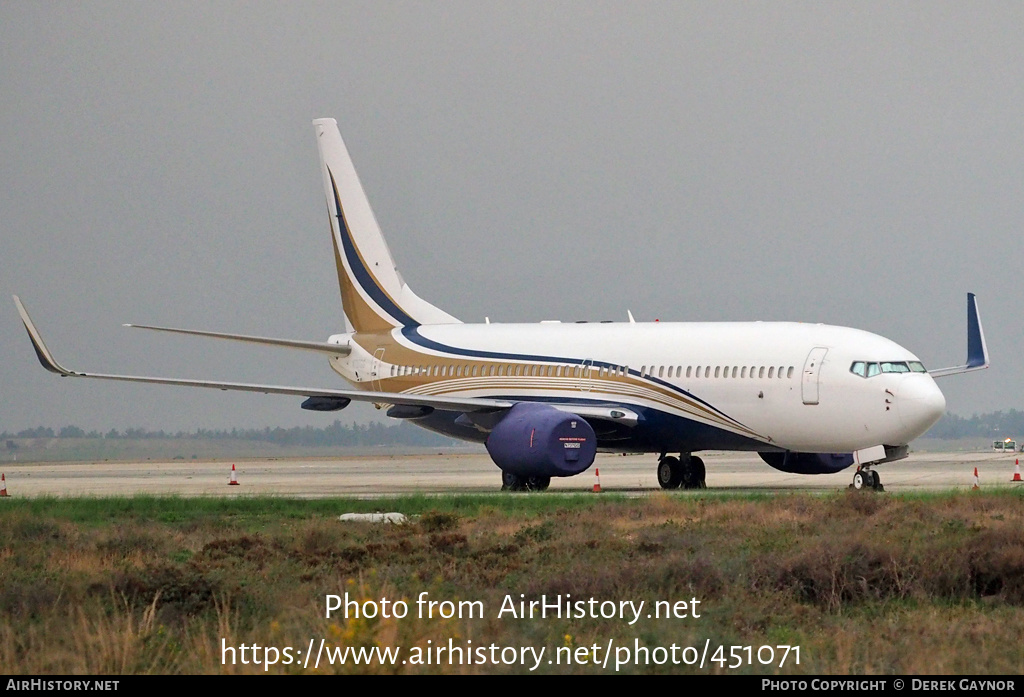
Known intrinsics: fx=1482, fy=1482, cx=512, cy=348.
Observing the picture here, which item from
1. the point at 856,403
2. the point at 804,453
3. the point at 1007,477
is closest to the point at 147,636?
the point at 856,403

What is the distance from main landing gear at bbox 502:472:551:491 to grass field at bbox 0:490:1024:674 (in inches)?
359

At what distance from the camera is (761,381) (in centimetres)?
3156

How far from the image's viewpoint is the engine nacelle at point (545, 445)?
32312mm

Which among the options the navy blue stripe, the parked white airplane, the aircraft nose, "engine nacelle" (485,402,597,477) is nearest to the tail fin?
the navy blue stripe

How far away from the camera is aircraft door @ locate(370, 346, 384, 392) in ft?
133

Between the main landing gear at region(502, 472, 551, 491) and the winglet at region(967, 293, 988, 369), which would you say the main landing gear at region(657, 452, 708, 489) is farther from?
the winglet at region(967, 293, 988, 369)

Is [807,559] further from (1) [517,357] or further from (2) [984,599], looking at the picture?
(1) [517,357]

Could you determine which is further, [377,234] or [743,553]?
[377,234]

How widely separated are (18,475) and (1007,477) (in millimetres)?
32009

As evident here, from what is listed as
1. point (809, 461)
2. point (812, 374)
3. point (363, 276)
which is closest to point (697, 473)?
point (809, 461)

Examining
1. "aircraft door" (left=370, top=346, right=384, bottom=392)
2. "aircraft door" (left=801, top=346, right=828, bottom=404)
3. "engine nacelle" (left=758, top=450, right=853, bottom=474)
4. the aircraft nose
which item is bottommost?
"engine nacelle" (left=758, top=450, right=853, bottom=474)

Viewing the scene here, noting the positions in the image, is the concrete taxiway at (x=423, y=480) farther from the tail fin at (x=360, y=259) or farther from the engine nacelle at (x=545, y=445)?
the tail fin at (x=360, y=259)

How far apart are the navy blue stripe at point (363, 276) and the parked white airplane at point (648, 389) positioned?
0.94 feet

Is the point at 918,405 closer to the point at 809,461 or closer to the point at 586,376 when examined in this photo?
the point at 809,461
